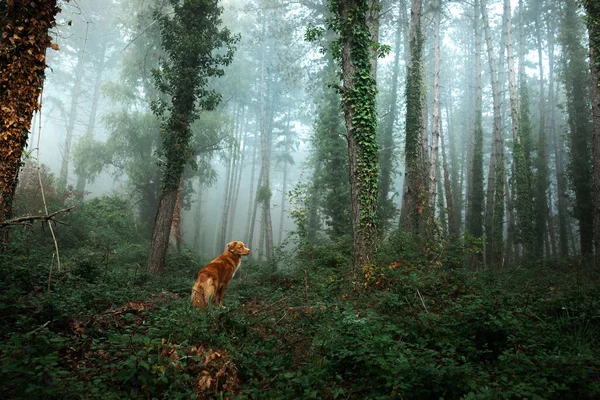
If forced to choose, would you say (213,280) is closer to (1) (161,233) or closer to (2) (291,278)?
(2) (291,278)

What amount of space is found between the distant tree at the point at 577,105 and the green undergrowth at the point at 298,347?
58.0 ft

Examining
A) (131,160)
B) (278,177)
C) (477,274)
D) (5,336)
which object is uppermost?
(278,177)

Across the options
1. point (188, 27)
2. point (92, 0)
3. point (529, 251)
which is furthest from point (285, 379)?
point (92, 0)

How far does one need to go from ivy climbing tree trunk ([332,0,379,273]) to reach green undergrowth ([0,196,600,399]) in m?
1.81

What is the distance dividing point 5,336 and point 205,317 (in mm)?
2154

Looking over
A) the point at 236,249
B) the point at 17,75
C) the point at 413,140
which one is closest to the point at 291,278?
the point at 236,249

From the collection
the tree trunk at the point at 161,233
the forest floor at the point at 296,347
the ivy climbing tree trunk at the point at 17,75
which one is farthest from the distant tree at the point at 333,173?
the ivy climbing tree trunk at the point at 17,75

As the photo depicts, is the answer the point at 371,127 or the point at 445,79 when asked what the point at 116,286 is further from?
the point at 445,79

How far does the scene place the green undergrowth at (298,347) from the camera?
3.27m

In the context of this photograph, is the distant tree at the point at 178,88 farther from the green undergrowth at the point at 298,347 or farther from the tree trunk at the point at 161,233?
the green undergrowth at the point at 298,347

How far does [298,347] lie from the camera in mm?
5020

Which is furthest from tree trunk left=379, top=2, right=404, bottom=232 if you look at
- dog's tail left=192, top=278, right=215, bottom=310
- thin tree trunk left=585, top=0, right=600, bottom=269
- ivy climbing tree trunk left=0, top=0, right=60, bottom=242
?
ivy climbing tree trunk left=0, top=0, right=60, bottom=242

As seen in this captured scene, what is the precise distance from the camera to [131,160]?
71.3 feet

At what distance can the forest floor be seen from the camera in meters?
3.27
